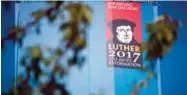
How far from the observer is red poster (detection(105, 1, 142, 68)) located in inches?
60.1

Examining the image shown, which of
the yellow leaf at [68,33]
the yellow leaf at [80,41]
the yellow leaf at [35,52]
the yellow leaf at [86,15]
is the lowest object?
the yellow leaf at [35,52]

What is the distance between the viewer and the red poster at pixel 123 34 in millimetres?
1525

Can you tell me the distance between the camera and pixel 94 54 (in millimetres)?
1699

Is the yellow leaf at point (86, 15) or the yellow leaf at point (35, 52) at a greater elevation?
the yellow leaf at point (86, 15)

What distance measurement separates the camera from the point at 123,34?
1.61 meters

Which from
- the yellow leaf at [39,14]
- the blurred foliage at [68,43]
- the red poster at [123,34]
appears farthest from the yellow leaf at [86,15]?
the red poster at [123,34]

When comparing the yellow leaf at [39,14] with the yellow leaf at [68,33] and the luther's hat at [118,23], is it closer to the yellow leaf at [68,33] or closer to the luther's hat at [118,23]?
Answer: the yellow leaf at [68,33]

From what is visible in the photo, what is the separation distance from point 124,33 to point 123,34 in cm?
4

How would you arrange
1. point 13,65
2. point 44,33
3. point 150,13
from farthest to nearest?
point 150,13, point 13,65, point 44,33

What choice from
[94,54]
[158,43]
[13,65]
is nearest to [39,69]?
[158,43]

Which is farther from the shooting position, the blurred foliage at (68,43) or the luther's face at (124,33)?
the luther's face at (124,33)

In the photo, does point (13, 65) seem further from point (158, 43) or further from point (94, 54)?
point (158, 43)

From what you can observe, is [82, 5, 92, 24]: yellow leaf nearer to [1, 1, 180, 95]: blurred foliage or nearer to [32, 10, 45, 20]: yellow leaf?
[1, 1, 180, 95]: blurred foliage

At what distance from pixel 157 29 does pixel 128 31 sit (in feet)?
2.54
